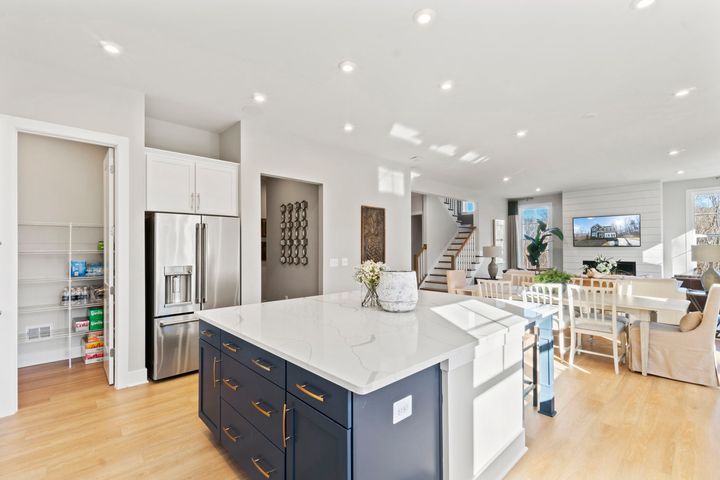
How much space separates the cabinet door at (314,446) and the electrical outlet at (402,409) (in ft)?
0.73

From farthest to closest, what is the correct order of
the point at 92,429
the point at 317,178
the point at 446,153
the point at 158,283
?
1. the point at 446,153
2. the point at 317,178
3. the point at 158,283
4. the point at 92,429

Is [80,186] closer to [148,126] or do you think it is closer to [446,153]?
[148,126]

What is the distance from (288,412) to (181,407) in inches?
74.4

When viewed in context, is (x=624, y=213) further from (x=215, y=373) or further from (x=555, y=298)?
(x=215, y=373)

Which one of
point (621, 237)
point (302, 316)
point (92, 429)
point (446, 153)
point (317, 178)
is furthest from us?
point (621, 237)

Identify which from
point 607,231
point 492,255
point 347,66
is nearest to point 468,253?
point 492,255

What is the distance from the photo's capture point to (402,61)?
2.71m

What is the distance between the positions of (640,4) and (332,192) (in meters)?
3.67

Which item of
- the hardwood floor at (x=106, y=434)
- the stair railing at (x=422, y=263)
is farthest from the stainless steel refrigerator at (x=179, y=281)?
the stair railing at (x=422, y=263)

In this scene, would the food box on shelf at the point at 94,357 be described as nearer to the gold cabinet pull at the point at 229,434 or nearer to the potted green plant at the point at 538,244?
the gold cabinet pull at the point at 229,434

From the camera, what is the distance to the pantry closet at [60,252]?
12.0 ft

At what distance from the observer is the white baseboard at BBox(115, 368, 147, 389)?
3133 mm

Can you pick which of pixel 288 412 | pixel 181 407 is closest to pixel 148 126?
pixel 181 407

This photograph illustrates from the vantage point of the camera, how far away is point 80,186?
399cm
